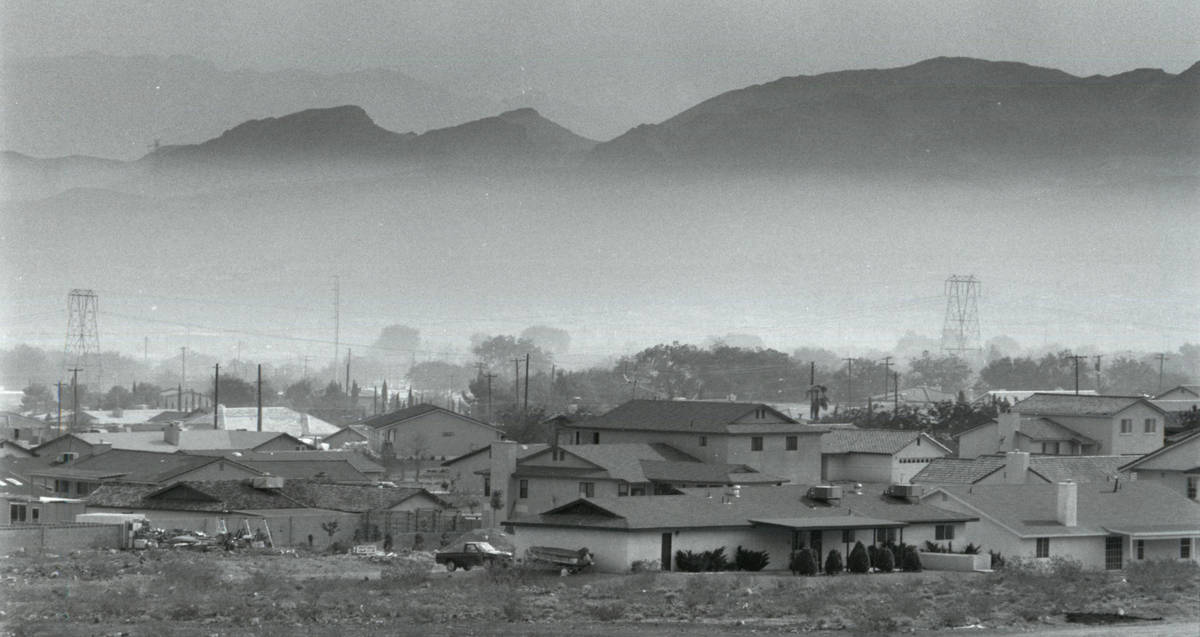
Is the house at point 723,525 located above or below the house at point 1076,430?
below

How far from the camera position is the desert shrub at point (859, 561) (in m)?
46.8

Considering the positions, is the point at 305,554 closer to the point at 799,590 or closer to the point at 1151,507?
the point at 799,590

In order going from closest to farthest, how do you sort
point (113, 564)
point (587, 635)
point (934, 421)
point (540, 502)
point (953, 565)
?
point (587, 635) → point (113, 564) → point (953, 565) → point (540, 502) → point (934, 421)

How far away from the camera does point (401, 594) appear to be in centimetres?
4153

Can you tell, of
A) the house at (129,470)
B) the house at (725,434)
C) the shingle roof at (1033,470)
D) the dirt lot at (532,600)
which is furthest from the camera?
the house at (725,434)

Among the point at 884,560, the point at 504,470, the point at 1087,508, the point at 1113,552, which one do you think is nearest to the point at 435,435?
the point at 504,470

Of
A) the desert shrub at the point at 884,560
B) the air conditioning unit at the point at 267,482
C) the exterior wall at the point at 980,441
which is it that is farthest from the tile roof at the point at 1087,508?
the exterior wall at the point at 980,441

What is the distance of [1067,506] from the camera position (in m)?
52.0

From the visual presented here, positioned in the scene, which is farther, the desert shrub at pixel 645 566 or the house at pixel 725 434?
the house at pixel 725 434

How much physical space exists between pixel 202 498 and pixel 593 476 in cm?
1314

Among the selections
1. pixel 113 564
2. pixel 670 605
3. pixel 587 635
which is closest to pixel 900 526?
pixel 670 605

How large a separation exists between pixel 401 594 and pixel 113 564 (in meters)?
9.08

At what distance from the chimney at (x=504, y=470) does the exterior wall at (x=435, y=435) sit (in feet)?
141

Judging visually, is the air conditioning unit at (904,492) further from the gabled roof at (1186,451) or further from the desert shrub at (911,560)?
the gabled roof at (1186,451)
